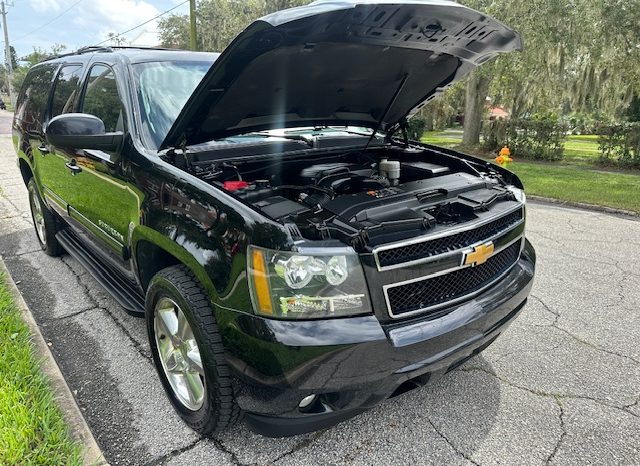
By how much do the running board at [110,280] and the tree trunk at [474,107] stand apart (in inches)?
566

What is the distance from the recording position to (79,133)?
2.58 metres

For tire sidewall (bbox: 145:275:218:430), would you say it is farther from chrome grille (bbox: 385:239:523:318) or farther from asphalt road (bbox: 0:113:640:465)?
chrome grille (bbox: 385:239:523:318)

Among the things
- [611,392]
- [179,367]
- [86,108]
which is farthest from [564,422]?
[86,108]

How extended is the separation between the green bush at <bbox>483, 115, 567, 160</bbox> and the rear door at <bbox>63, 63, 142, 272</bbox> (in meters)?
12.9

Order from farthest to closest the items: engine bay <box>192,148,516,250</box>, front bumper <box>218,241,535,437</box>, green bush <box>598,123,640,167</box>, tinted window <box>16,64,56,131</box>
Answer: green bush <box>598,123,640,167</box>, tinted window <box>16,64,56,131</box>, engine bay <box>192,148,516,250</box>, front bumper <box>218,241,535,437</box>

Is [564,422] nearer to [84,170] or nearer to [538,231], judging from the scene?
[84,170]

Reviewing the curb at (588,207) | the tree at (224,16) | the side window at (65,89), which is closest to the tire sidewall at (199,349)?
the side window at (65,89)

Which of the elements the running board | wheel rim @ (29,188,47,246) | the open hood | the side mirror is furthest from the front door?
the open hood

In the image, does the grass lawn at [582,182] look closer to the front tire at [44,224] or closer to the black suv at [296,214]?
the black suv at [296,214]

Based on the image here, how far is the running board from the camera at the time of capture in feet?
9.50

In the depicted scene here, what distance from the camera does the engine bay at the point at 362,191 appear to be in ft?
6.65

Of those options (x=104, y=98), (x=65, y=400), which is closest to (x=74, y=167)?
(x=104, y=98)

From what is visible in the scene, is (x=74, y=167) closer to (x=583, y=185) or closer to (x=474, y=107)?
(x=583, y=185)

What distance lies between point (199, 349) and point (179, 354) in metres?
0.42
